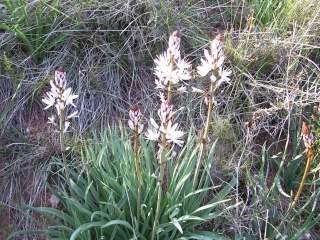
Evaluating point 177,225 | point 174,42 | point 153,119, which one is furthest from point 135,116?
point 153,119

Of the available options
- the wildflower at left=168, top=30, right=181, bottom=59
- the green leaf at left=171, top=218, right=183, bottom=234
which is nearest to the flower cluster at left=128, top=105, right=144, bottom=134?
the wildflower at left=168, top=30, right=181, bottom=59

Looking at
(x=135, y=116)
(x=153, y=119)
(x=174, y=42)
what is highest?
(x=174, y=42)

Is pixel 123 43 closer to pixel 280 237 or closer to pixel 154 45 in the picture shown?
pixel 154 45

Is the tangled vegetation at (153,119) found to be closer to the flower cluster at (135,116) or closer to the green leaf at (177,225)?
the green leaf at (177,225)

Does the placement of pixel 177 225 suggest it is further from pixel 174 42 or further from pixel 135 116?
pixel 174 42

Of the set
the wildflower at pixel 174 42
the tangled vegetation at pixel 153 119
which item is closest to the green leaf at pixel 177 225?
the tangled vegetation at pixel 153 119

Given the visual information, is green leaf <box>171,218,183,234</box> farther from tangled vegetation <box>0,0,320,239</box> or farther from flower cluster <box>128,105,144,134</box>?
flower cluster <box>128,105,144,134</box>

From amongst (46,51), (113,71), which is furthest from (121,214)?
(46,51)

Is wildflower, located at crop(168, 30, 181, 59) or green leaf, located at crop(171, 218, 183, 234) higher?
wildflower, located at crop(168, 30, 181, 59)

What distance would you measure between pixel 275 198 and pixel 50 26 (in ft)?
7.02

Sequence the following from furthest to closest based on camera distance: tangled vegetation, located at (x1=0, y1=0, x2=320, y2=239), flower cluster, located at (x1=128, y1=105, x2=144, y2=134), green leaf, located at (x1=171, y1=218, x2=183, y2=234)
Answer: tangled vegetation, located at (x1=0, y1=0, x2=320, y2=239) < green leaf, located at (x1=171, y1=218, x2=183, y2=234) < flower cluster, located at (x1=128, y1=105, x2=144, y2=134)

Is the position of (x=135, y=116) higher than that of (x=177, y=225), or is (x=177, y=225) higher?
A: (x=135, y=116)

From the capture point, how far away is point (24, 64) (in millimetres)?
3291

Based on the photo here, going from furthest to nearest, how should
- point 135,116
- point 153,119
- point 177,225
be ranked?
point 153,119 < point 177,225 < point 135,116
